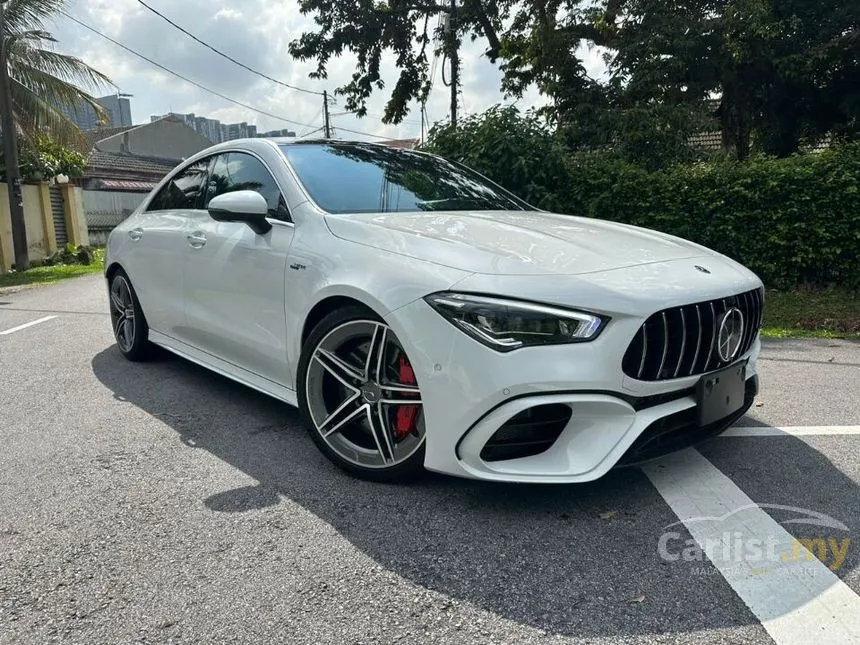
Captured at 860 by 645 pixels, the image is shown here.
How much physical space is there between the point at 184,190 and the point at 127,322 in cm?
124

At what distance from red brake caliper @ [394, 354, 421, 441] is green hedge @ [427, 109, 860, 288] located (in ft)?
20.8

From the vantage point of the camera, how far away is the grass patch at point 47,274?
13.4 m

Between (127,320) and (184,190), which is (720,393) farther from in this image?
(127,320)

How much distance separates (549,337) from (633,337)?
0.99ft

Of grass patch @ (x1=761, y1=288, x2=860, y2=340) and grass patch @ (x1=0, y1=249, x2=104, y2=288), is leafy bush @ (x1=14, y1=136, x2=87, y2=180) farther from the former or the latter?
grass patch @ (x1=761, y1=288, x2=860, y2=340)

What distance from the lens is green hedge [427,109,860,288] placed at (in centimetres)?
779

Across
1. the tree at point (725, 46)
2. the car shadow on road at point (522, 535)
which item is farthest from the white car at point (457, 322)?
the tree at point (725, 46)

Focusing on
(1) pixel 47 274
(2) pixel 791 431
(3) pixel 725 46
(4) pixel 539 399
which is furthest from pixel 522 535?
(1) pixel 47 274

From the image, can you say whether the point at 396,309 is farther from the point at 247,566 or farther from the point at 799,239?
the point at 799,239

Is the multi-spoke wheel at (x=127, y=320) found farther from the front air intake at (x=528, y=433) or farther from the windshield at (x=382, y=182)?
the front air intake at (x=528, y=433)

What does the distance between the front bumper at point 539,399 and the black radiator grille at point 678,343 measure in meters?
0.04

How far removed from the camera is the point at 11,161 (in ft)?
49.1

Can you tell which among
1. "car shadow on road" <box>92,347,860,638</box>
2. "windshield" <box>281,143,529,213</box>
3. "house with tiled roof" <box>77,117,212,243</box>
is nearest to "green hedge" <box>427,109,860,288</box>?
"windshield" <box>281,143,529,213</box>

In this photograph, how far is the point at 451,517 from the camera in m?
2.57
